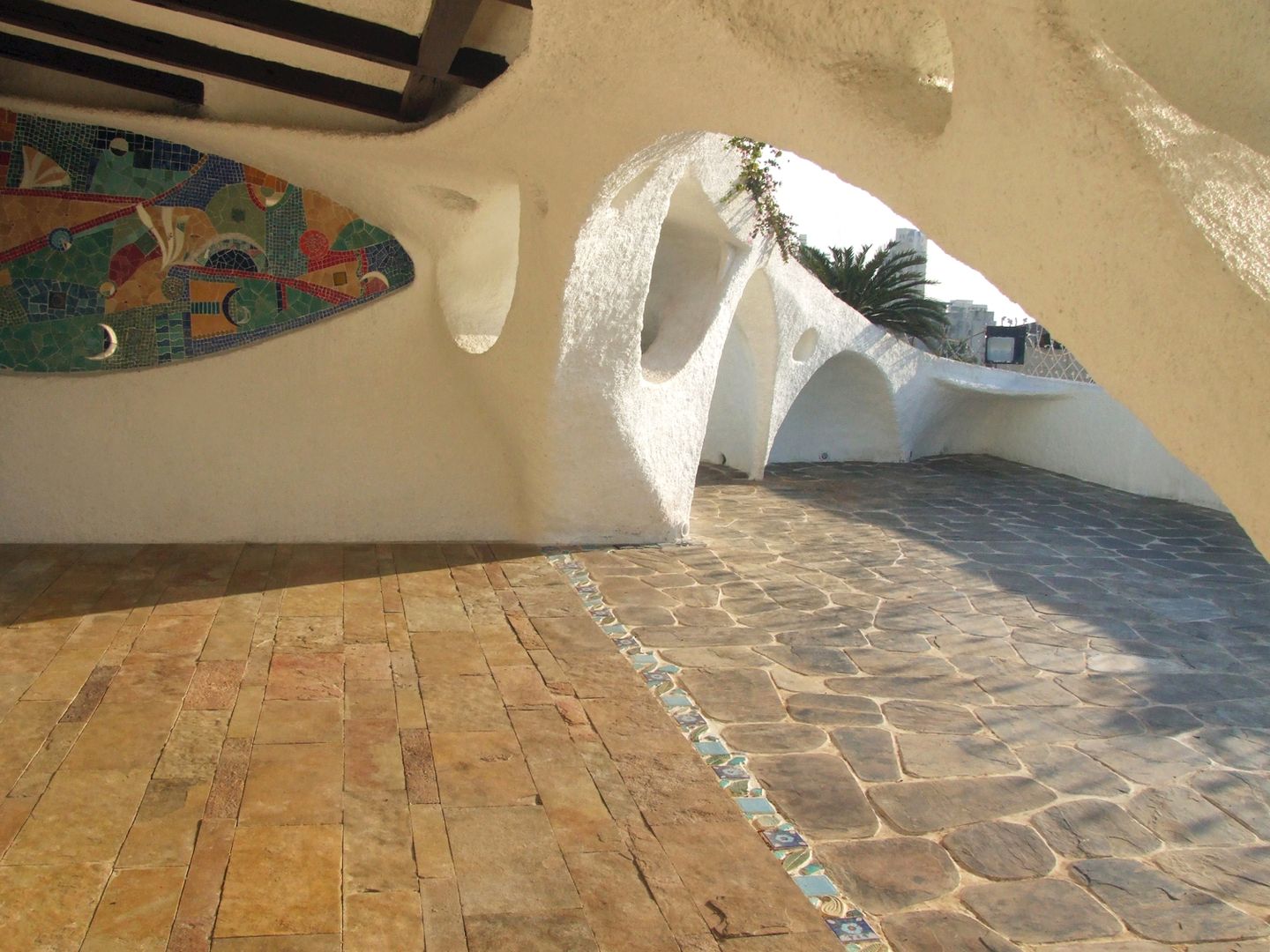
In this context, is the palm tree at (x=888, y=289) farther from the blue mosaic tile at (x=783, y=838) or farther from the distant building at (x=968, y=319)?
→ the blue mosaic tile at (x=783, y=838)

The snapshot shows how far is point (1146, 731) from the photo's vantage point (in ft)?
16.5

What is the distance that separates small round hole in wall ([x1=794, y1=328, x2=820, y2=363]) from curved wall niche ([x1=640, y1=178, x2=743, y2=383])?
8.81ft

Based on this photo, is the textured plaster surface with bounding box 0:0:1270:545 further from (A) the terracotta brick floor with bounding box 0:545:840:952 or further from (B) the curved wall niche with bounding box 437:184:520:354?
(A) the terracotta brick floor with bounding box 0:545:840:952

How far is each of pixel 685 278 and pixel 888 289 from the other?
864 centimetres

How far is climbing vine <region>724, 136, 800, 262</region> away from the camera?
8.98 m

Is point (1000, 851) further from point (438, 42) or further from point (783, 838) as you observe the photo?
point (438, 42)

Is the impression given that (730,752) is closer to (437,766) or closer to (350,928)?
(437,766)

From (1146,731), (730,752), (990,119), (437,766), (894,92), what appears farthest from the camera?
(1146,731)

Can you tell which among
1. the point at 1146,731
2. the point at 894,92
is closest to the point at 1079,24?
the point at 894,92

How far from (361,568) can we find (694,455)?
2936mm

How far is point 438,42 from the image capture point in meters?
4.59

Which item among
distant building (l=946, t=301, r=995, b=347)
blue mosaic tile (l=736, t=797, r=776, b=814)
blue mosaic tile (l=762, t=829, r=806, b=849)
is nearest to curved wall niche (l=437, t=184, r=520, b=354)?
blue mosaic tile (l=736, t=797, r=776, b=814)

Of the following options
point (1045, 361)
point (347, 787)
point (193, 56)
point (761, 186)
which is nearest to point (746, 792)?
point (347, 787)

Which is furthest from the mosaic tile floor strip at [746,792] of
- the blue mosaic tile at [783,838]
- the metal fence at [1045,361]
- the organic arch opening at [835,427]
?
the metal fence at [1045,361]
